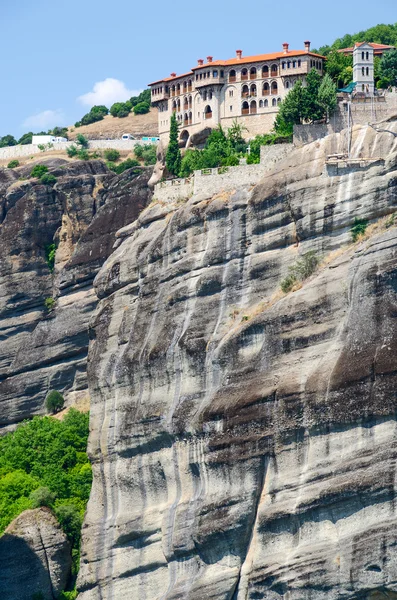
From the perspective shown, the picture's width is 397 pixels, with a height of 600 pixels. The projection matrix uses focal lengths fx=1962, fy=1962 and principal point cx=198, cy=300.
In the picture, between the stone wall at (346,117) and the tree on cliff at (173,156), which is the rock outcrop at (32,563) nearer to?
the tree on cliff at (173,156)

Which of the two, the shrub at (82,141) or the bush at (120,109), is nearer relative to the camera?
the shrub at (82,141)

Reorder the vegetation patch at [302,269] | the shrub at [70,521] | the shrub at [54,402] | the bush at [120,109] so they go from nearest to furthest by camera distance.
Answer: the vegetation patch at [302,269] → the shrub at [70,521] → the shrub at [54,402] → the bush at [120,109]

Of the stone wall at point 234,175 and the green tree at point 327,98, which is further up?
the green tree at point 327,98

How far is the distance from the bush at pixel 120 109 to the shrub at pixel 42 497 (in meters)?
49.0

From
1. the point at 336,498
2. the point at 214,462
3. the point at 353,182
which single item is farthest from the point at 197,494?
the point at 353,182

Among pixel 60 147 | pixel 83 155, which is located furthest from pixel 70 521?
pixel 60 147

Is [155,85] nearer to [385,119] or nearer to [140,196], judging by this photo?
[140,196]

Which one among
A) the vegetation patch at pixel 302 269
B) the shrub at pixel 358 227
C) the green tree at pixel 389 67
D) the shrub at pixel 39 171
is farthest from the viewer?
the shrub at pixel 39 171

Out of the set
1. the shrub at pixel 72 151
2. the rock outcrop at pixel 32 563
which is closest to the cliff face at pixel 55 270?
the shrub at pixel 72 151

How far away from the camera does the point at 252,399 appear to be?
265ft

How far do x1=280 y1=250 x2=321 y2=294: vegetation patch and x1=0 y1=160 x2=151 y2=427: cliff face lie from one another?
2539cm

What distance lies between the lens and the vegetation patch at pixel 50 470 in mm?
95188

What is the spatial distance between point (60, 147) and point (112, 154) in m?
5.21

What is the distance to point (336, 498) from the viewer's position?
76.0 metres
